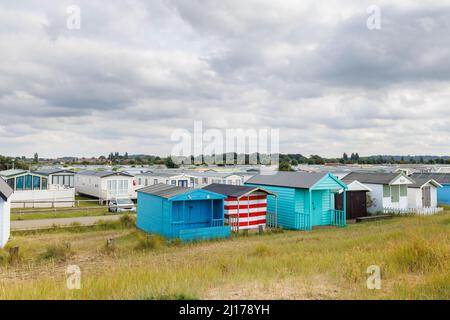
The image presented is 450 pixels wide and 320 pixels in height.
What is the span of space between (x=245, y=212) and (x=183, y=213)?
11.6 ft

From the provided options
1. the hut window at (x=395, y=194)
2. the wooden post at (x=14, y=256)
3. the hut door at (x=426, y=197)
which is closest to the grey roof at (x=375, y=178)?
the hut window at (x=395, y=194)

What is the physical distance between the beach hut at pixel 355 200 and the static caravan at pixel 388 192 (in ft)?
3.84

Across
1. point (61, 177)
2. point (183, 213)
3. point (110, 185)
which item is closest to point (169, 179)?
point (110, 185)

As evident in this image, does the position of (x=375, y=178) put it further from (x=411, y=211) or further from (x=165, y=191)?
(x=165, y=191)

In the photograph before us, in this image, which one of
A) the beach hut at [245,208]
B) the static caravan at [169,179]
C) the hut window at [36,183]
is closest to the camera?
the beach hut at [245,208]

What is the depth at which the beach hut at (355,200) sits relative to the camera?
23.8 meters

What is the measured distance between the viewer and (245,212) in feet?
62.3

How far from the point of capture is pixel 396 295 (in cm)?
582

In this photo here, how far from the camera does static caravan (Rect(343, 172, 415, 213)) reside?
26.0 metres

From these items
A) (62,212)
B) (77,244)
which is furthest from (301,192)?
(62,212)

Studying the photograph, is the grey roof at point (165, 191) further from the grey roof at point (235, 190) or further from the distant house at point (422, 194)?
the distant house at point (422, 194)
